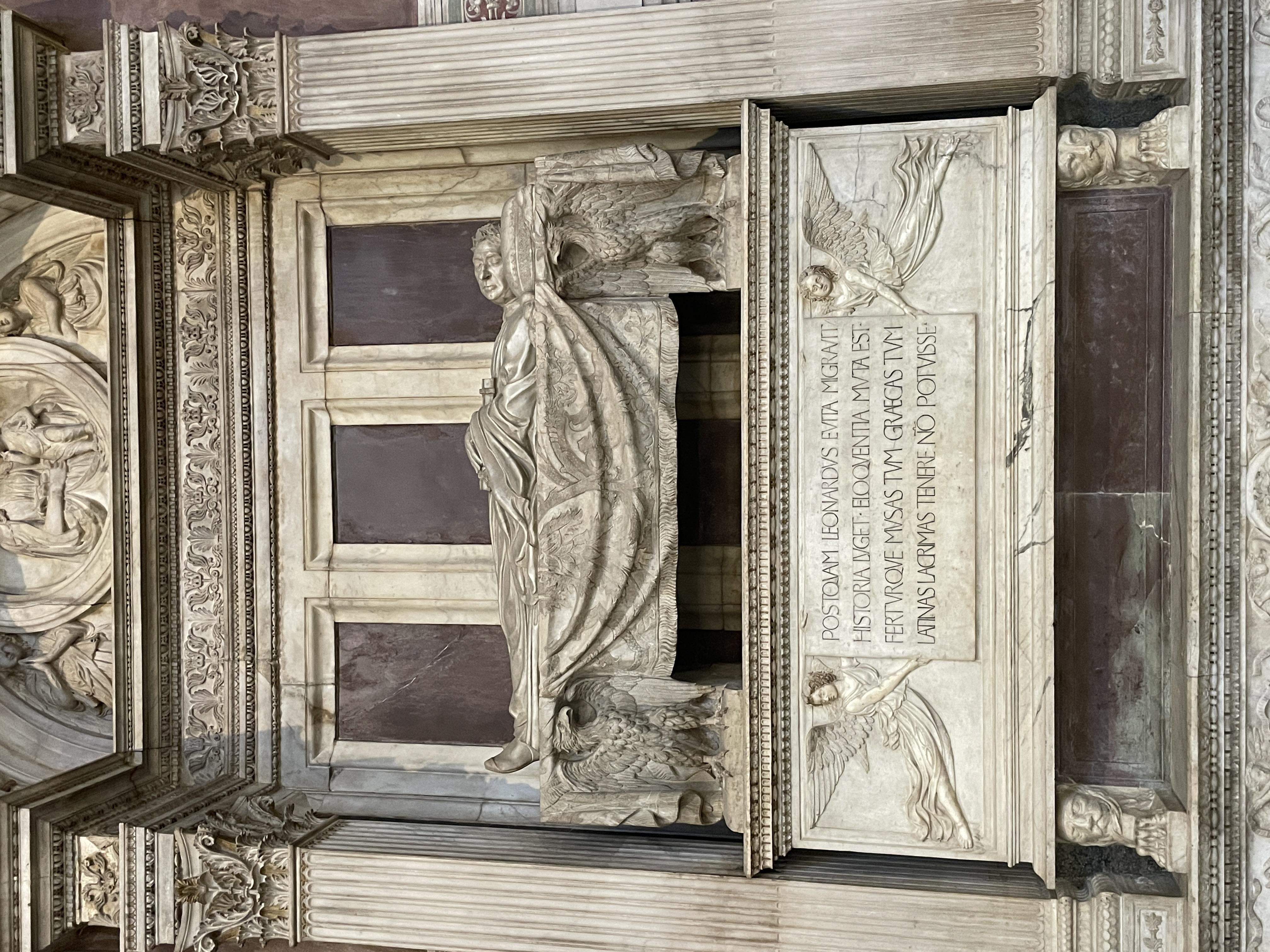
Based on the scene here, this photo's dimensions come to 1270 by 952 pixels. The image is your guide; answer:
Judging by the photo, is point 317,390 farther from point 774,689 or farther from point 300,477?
point 774,689

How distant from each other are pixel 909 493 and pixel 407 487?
289cm

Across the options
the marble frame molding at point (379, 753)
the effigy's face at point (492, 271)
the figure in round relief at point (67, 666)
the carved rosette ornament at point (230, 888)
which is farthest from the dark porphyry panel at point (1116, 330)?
the figure in round relief at point (67, 666)

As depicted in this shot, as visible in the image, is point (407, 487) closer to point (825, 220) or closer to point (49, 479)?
point (49, 479)

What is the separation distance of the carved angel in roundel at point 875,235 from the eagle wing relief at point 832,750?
1.93 meters

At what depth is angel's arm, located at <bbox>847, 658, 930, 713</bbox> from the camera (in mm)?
4492

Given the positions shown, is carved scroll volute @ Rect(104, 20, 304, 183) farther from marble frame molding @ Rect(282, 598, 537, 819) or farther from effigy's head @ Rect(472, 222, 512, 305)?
marble frame molding @ Rect(282, 598, 537, 819)

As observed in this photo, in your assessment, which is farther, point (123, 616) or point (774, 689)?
point (123, 616)

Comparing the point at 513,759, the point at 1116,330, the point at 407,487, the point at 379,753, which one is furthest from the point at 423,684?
the point at 1116,330

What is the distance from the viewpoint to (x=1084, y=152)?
4176 mm

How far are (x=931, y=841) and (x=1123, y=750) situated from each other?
998mm

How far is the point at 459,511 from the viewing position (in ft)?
18.3

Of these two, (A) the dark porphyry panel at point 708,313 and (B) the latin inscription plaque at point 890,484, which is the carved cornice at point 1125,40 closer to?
(B) the latin inscription plaque at point 890,484

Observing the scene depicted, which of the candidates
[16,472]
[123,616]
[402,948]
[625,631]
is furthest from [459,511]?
[16,472]

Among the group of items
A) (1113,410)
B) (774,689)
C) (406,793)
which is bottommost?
(406,793)
